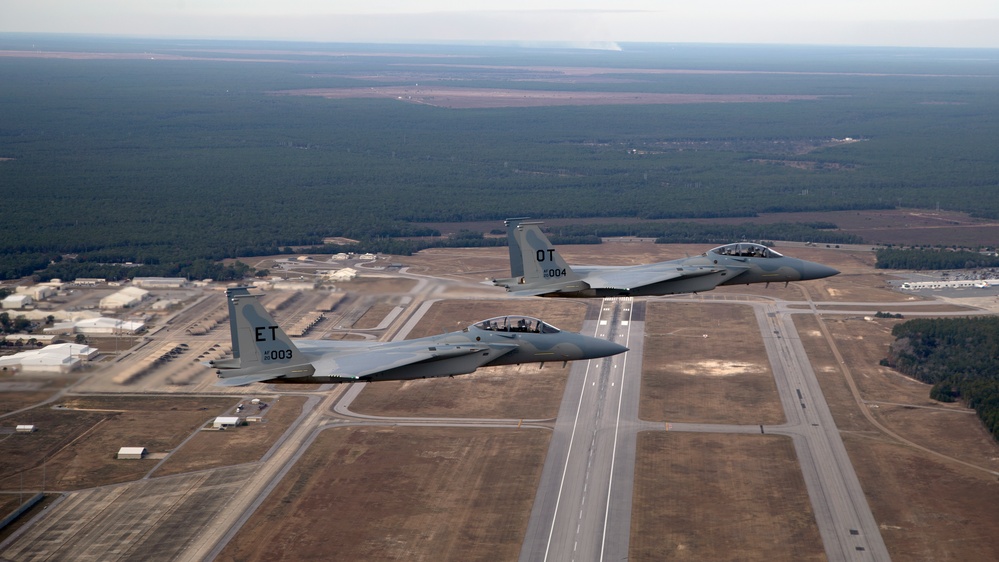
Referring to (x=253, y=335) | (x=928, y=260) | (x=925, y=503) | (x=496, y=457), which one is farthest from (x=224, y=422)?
(x=928, y=260)

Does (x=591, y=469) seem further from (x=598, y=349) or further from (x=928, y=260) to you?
(x=928, y=260)

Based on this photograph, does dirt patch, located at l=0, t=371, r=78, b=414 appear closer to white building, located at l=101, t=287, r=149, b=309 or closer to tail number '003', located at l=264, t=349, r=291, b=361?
tail number '003', located at l=264, t=349, r=291, b=361

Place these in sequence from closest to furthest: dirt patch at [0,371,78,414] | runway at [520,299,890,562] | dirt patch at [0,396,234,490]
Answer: dirt patch at [0,371,78,414]
runway at [520,299,890,562]
dirt patch at [0,396,234,490]

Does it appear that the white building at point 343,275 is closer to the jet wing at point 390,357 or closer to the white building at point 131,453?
the white building at point 131,453

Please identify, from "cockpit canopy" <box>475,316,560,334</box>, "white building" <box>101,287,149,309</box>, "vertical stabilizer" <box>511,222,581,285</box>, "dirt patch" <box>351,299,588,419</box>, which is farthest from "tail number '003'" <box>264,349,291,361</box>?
"white building" <box>101,287,149,309</box>

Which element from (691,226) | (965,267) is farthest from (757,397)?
(691,226)

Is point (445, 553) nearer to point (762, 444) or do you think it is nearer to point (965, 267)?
point (762, 444)
